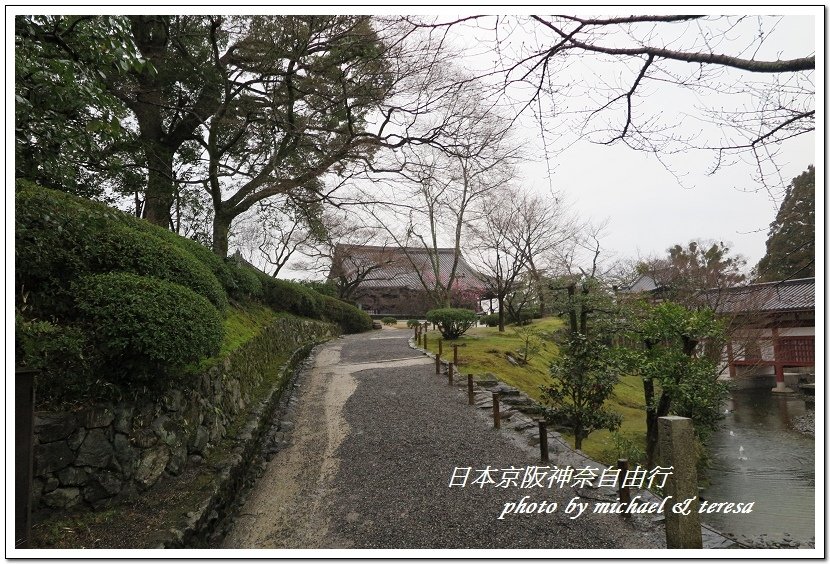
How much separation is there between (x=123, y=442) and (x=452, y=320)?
11142mm

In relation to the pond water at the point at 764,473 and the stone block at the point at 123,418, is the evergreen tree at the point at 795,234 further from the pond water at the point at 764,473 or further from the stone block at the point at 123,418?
the stone block at the point at 123,418

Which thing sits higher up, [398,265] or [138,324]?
[398,265]

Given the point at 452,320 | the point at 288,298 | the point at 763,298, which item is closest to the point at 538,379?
the point at 452,320

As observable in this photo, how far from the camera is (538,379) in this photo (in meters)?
10.9

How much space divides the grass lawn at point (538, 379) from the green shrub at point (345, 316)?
7043 millimetres

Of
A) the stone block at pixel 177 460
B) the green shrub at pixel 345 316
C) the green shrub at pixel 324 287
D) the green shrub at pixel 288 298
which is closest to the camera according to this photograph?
the stone block at pixel 177 460

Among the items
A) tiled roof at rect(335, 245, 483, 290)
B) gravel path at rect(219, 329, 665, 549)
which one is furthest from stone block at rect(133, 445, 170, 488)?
tiled roof at rect(335, 245, 483, 290)

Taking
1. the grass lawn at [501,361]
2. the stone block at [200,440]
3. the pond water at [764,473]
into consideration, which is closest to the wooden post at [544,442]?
the pond water at [764,473]

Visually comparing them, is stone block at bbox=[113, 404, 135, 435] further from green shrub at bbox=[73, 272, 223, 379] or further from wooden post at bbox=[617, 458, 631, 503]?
wooden post at bbox=[617, 458, 631, 503]

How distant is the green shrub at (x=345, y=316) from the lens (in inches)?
798

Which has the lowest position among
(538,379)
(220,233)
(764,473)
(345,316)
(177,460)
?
(764,473)

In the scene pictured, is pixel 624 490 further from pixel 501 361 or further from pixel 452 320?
pixel 452 320

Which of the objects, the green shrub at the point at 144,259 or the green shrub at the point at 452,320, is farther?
the green shrub at the point at 452,320

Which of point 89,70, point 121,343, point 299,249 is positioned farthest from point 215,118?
point 299,249
